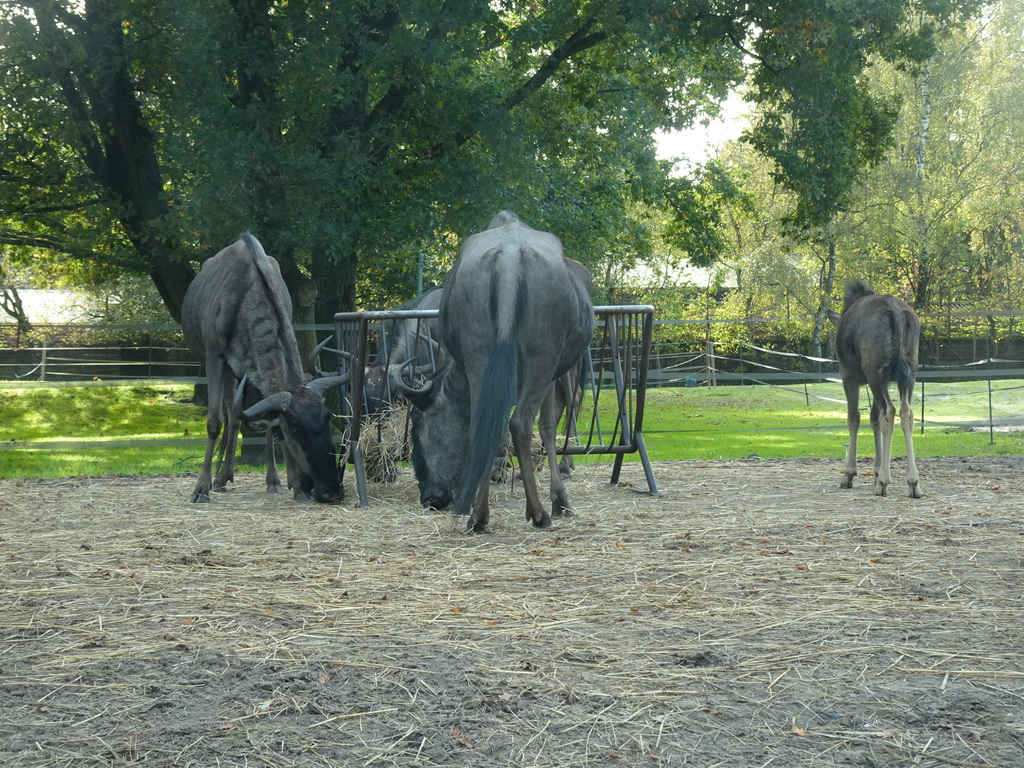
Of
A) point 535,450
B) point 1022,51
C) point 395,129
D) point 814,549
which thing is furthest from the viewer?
point 1022,51

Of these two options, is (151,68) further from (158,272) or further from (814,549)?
(814,549)

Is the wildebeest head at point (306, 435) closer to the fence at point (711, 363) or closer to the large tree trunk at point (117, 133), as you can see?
the large tree trunk at point (117, 133)

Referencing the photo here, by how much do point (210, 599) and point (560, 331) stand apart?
116 inches

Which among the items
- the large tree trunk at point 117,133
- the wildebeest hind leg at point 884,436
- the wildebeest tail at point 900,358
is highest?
the large tree trunk at point 117,133

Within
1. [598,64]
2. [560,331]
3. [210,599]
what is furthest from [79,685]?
[598,64]

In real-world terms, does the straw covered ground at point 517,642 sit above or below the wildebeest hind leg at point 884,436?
below

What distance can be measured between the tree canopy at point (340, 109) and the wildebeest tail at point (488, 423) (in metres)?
6.28

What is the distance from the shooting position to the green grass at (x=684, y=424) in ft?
44.3

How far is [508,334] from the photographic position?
632cm

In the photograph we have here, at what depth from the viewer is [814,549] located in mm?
6184

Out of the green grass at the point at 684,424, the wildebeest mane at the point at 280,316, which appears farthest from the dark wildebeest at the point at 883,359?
the wildebeest mane at the point at 280,316

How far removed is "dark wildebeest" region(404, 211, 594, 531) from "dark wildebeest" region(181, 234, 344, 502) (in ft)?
6.54

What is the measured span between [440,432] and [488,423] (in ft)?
6.12

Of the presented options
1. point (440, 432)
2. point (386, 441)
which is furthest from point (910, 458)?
point (386, 441)
